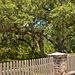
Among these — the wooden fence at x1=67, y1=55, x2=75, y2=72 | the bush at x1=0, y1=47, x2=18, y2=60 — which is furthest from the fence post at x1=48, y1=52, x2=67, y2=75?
the bush at x1=0, y1=47, x2=18, y2=60

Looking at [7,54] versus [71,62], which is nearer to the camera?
[71,62]

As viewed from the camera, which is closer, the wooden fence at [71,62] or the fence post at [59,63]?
the fence post at [59,63]

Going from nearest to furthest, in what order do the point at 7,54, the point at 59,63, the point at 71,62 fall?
the point at 59,63 < the point at 71,62 < the point at 7,54

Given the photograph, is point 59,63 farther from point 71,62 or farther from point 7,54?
point 7,54

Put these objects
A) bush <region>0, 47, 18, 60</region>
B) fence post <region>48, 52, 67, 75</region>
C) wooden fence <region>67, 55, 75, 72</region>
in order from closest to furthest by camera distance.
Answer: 1. fence post <region>48, 52, 67, 75</region>
2. wooden fence <region>67, 55, 75, 72</region>
3. bush <region>0, 47, 18, 60</region>

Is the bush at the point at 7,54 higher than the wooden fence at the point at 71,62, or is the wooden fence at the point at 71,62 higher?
the wooden fence at the point at 71,62

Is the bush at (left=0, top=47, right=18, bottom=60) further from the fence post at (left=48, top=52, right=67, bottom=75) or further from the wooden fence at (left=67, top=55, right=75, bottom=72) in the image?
the fence post at (left=48, top=52, right=67, bottom=75)

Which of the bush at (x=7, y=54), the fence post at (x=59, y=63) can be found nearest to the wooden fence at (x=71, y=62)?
the fence post at (x=59, y=63)

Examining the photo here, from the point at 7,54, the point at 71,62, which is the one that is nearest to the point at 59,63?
the point at 71,62

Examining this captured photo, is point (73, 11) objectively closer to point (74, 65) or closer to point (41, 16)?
point (41, 16)

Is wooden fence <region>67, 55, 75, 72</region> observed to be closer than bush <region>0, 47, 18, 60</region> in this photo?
Yes

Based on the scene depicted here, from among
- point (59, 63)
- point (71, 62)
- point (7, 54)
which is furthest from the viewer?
point (7, 54)

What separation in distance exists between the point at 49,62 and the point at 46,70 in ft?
Answer: 1.60

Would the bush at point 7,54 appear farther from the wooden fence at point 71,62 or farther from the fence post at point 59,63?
the fence post at point 59,63
